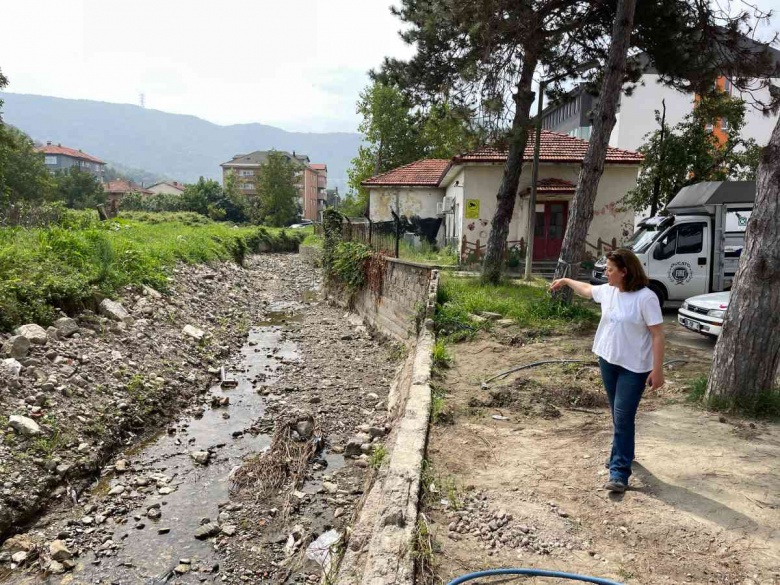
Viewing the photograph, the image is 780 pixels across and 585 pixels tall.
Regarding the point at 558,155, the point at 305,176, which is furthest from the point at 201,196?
the point at 558,155

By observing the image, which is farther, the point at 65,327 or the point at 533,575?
the point at 65,327

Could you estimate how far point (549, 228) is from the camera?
21.7m

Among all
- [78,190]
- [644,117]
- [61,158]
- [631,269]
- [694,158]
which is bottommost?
[631,269]

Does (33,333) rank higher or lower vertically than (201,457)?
higher

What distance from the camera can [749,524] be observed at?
12.1ft

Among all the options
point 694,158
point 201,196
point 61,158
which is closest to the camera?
point 694,158

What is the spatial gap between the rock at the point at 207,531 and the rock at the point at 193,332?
7068 millimetres

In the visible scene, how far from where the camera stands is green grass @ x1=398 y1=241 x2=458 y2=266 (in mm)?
19219

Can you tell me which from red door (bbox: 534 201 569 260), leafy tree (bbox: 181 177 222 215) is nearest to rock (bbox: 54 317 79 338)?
red door (bbox: 534 201 569 260)

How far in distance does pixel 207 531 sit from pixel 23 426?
2509 mm

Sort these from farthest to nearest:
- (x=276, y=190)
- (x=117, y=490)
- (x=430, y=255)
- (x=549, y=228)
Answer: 1. (x=276, y=190)
2. (x=430, y=255)
3. (x=549, y=228)
4. (x=117, y=490)

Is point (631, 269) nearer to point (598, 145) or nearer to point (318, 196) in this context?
point (598, 145)

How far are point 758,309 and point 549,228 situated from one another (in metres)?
16.4

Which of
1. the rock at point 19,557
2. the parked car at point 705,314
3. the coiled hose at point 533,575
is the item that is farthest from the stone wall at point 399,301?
the coiled hose at point 533,575
